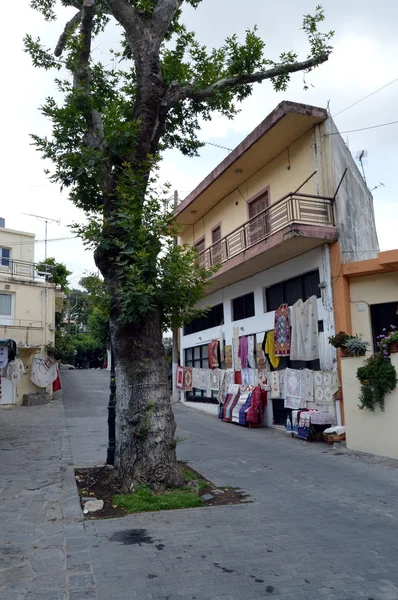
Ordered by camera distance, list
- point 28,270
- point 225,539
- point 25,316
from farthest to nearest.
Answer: point 28,270
point 25,316
point 225,539

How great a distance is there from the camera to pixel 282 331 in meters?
13.1

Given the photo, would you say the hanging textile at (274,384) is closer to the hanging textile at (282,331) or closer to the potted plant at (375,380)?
the hanging textile at (282,331)

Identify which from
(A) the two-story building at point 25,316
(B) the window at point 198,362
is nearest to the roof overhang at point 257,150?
(B) the window at point 198,362

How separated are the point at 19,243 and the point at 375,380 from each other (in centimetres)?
2419

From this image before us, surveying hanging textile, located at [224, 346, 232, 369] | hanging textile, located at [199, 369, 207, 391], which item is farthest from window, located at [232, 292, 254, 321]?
hanging textile, located at [199, 369, 207, 391]

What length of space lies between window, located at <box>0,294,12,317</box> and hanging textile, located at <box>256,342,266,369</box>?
1395cm

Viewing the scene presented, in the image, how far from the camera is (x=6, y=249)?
28391 mm

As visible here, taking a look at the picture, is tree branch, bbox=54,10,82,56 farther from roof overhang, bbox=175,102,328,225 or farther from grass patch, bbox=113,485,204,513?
grass patch, bbox=113,485,204,513

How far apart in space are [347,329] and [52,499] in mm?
7195

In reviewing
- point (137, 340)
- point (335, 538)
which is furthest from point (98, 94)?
point (335, 538)

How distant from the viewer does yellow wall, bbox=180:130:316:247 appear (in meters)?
12.9

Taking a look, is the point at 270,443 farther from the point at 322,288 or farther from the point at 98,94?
the point at 98,94

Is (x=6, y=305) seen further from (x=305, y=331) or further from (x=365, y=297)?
Result: (x=365, y=297)

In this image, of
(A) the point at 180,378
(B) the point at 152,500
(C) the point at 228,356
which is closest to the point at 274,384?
(C) the point at 228,356
